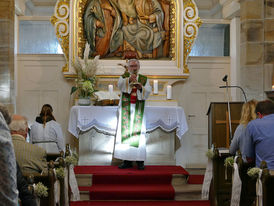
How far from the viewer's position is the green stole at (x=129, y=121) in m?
7.87

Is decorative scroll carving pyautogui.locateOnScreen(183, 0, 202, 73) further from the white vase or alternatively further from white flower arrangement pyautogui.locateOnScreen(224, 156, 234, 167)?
white flower arrangement pyautogui.locateOnScreen(224, 156, 234, 167)

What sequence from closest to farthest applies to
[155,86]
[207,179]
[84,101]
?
1. [207,179]
2. [84,101]
3. [155,86]

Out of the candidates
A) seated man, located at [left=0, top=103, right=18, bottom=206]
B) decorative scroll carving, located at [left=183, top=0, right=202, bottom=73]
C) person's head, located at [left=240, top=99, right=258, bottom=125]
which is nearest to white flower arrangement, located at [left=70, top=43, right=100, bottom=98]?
decorative scroll carving, located at [left=183, top=0, right=202, bottom=73]

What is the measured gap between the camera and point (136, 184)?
719 cm

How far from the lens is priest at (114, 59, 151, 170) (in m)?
7.78

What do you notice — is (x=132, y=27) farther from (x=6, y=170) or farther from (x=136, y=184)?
(x=6, y=170)

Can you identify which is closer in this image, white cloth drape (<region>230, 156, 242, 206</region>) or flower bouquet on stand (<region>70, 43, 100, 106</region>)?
white cloth drape (<region>230, 156, 242, 206</region>)

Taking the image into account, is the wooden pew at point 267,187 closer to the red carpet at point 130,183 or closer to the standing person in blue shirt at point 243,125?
the standing person in blue shirt at point 243,125

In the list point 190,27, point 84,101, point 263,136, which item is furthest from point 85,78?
point 263,136

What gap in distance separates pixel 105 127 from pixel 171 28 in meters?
2.94

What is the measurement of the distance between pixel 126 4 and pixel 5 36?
9.21 ft

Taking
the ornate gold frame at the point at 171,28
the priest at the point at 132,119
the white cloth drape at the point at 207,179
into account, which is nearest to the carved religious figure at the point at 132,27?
the ornate gold frame at the point at 171,28

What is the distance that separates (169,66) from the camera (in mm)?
9852

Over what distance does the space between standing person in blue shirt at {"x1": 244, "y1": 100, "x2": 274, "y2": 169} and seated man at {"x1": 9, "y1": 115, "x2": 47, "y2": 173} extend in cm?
214
